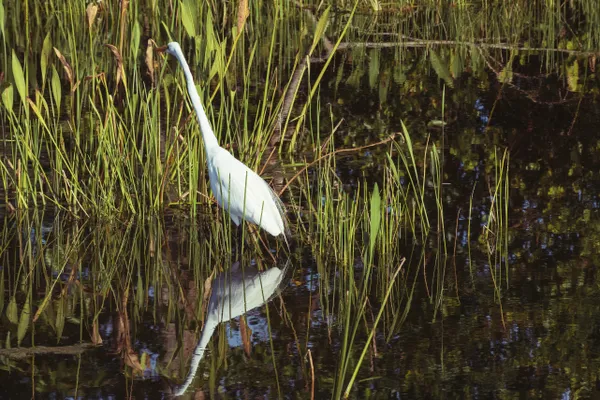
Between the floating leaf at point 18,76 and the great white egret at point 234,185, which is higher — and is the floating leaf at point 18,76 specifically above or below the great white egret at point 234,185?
above

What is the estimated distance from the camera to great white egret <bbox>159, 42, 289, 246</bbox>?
4.46m

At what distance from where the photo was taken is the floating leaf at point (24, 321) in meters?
3.55

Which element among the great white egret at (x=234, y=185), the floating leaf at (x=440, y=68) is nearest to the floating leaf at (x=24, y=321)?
the great white egret at (x=234, y=185)

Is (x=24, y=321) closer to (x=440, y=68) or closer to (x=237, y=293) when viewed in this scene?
(x=237, y=293)

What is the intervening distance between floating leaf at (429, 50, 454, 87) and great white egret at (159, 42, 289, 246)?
305 cm

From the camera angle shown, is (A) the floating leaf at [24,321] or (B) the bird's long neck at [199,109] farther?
(B) the bird's long neck at [199,109]

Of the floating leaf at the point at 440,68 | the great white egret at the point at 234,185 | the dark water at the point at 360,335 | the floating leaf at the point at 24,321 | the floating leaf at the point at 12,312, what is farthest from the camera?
the floating leaf at the point at 440,68

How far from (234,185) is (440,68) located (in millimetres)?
3287

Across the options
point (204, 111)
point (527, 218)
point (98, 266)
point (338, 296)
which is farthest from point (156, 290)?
point (527, 218)

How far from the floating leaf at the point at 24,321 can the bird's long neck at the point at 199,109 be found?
1049 mm

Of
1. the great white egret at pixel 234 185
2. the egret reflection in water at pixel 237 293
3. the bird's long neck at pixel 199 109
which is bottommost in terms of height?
the egret reflection in water at pixel 237 293

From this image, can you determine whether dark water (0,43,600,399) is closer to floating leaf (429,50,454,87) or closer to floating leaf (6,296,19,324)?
floating leaf (6,296,19,324)

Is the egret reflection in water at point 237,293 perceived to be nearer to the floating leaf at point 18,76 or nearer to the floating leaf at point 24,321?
the floating leaf at point 24,321

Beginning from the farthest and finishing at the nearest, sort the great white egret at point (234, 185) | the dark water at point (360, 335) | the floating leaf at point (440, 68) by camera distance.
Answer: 1. the floating leaf at point (440, 68)
2. the great white egret at point (234, 185)
3. the dark water at point (360, 335)
